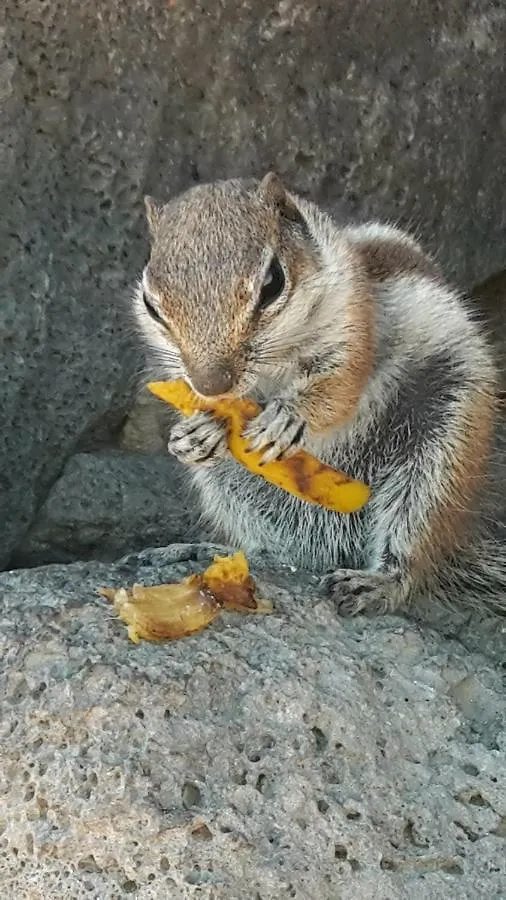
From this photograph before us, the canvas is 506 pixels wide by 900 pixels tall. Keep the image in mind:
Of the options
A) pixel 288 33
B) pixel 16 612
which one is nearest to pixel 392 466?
pixel 16 612

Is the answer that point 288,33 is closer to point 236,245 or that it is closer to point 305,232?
point 305,232

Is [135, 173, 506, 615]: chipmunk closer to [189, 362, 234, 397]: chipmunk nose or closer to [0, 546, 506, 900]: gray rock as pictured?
[189, 362, 234, 397]: chipmunk nose

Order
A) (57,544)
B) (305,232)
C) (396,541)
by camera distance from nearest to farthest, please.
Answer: (305,232) < (396,541) < (57,544)

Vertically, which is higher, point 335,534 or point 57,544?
point 335,534

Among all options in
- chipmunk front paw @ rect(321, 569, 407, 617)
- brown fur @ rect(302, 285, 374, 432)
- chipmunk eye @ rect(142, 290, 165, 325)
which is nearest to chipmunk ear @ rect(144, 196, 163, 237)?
chipmunk eye @ rect(142, 290, 165, 325)

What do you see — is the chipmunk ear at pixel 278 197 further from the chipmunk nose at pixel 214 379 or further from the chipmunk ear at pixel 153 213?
the chipmunk nose at pixel 214 379

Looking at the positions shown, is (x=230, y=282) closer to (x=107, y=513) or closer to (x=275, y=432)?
(x=275, y=432)
